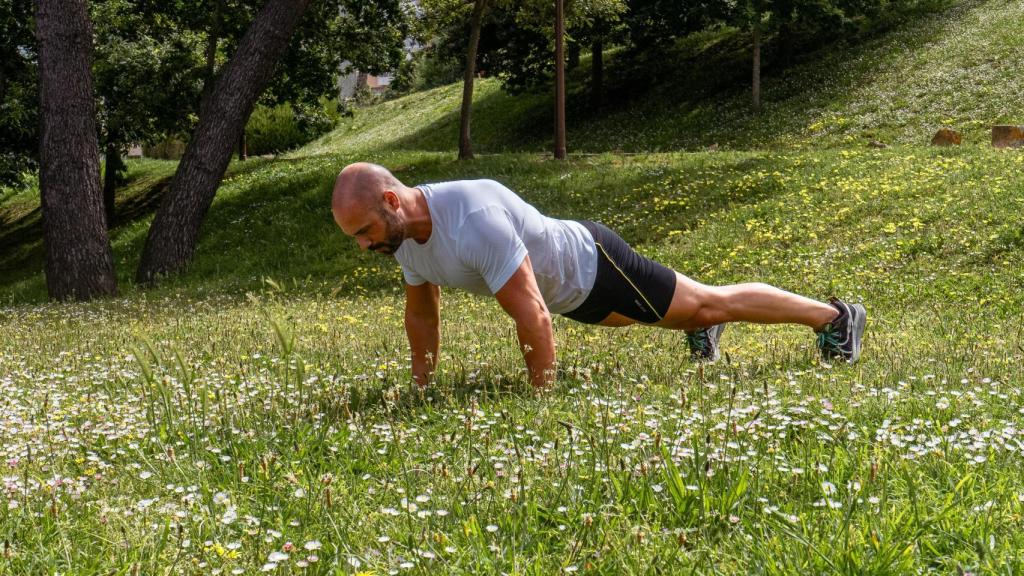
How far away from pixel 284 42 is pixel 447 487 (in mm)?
14485

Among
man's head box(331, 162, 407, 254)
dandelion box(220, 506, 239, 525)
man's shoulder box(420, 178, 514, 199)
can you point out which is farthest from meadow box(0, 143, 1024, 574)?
man's shoulder box(420, 178, 514, 199)

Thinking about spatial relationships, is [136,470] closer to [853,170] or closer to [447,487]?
[447,487]

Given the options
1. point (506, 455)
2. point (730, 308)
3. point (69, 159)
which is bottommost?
point (506, 455)

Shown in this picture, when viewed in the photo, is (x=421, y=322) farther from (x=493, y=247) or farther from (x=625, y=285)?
(x=625, y=285)

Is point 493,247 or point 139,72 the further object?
point 139,72

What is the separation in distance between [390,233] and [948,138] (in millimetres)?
22119

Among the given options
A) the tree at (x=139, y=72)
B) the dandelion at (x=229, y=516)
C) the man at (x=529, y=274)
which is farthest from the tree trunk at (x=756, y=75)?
the dandelion at (x=229, y=516)

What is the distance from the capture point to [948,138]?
23.4 m

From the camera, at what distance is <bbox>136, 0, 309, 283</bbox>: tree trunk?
16047mm

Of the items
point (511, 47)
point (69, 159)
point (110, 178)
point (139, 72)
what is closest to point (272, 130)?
point (511, 47)

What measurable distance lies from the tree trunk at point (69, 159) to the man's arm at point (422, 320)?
35.4 feet

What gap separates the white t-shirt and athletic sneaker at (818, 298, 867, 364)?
1625 mm

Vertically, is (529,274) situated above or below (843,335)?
above

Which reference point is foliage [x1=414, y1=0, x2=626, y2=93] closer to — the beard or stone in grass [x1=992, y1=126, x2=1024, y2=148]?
stone in grass [x1=992, y1=126, x2=1024, y2=148]
